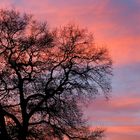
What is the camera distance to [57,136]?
172 ft

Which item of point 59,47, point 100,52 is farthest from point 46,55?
point 100,52

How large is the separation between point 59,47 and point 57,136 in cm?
763

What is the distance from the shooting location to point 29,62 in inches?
2025

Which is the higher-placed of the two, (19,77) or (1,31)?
(1,31)

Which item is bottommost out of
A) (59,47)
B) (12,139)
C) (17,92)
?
(12,139)

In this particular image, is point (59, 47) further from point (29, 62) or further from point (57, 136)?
point (57, 136)

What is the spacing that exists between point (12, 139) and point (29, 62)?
6.58m

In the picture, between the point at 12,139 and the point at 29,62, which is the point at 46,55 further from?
the point at 12,139

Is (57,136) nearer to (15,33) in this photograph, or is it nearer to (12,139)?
(12,139)

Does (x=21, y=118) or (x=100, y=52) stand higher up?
(x=100, y=52)

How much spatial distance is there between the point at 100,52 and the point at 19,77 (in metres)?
7.42

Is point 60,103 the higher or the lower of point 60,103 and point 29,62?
the lower

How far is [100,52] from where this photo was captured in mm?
52969

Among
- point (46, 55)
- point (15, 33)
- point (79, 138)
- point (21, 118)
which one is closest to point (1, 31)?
point (15, 33)
